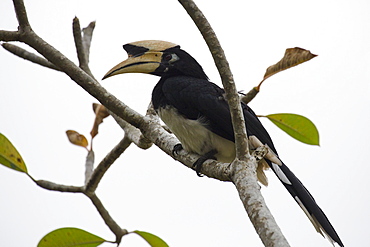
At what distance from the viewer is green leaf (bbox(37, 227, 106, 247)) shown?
2.76 meters

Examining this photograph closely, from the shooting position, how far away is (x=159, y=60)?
350 cm

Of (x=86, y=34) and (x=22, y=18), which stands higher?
(x=86, y=34)

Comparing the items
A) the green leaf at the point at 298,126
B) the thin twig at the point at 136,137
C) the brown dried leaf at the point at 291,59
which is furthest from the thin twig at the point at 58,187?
the brown dried leaf at the point at 291,59

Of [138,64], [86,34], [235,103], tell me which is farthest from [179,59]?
[235,103]

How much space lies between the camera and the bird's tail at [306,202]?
2.72 m

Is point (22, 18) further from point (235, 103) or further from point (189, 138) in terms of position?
point (235, 103)

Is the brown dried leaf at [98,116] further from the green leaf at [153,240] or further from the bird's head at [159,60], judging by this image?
the green leaf at [153,240]

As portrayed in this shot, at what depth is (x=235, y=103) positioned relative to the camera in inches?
87.8

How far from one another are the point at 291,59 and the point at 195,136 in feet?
2.41

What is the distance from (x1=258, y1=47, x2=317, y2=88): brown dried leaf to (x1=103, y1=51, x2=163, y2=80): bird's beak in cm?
103

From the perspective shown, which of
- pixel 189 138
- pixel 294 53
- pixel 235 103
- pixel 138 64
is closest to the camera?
pixel 235 103

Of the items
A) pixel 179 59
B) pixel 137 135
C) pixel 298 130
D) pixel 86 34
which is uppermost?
pixel 86 34

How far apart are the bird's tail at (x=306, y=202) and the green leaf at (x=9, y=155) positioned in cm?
135

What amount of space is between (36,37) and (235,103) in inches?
47.2
